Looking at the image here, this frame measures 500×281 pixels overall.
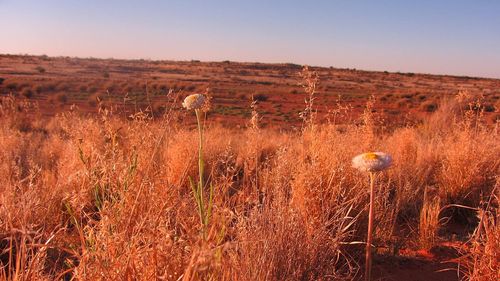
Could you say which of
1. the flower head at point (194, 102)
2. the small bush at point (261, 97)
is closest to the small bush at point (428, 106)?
the small bush at point (261, 97)

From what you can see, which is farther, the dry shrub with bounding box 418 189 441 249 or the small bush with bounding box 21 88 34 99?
the small bush with bounding box 21 88 34 99

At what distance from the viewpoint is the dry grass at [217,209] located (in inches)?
73.4

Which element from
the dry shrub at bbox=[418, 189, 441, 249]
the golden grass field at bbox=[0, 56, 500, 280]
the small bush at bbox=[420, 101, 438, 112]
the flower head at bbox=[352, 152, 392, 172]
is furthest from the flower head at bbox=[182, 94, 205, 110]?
the small bush at bbox=[420, 101, 438, 112]

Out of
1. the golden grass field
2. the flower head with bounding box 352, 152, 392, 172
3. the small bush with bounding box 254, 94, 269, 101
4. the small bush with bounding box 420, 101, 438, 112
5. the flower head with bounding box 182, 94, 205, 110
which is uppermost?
the flower head with bounding box 182, 94, 205, 110

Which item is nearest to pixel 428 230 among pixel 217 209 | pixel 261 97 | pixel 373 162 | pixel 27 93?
pixel 373 162

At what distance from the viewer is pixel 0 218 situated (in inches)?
120

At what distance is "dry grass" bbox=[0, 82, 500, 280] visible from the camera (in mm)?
1863

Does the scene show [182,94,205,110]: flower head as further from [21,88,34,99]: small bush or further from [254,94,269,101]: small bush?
[254,94,269,101]: small bush

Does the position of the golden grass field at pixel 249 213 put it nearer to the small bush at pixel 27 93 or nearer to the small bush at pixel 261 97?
the small bush at pixel 27 93

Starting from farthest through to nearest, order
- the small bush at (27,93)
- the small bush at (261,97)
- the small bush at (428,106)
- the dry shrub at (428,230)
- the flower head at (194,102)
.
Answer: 1. the small bush at (261,97)
2. the small bush at (27,93)
3. the small bush at (428,106)
4. the dry shrub at (428,230)
5. the flower head at (194,102)

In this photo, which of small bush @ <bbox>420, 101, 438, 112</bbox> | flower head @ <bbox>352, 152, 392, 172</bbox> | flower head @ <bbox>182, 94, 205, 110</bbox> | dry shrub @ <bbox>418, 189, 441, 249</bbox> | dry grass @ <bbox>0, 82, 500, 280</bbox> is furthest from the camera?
small bush @ <bbox>420, 101, 438, 112</bbox>

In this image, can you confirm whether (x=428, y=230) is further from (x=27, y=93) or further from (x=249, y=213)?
(x=27, y=93)

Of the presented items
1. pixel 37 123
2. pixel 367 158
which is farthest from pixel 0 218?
pixel 37 123

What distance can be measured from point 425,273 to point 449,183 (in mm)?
2067
